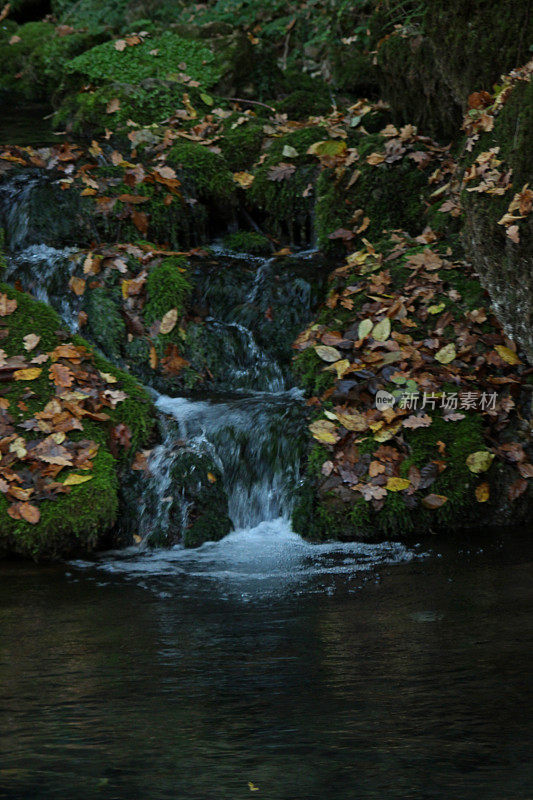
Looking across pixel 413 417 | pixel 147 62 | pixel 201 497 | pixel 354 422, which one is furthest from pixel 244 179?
pixel 201 497

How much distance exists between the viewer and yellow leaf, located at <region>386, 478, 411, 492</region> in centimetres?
481

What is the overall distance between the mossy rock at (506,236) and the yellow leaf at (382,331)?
775mm

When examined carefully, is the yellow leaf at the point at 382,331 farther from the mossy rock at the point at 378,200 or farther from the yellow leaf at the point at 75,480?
the yellow leaf at the point at 75,480

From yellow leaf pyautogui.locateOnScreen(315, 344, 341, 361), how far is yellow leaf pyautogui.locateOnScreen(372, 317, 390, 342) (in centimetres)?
28

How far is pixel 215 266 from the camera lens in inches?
272

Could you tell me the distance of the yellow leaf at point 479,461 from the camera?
4914 mm

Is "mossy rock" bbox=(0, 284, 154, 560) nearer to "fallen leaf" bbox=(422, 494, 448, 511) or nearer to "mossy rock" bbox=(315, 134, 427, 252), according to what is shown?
"fallen leaf" bbox=(422, 494, 448, 511)

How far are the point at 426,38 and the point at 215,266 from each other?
10.0 ft

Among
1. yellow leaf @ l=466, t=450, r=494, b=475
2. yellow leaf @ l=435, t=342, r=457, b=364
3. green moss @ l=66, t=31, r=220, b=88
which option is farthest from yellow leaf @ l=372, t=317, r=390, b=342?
green moss @ l=66, t=31, r=220, b=88

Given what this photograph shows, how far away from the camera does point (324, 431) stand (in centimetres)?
510

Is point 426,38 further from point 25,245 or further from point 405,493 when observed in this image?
point 405,493

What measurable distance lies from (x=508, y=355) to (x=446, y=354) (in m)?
0.41

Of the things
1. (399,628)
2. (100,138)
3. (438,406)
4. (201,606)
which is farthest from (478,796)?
(100,138)

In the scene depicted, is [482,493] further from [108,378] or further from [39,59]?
[39,59]
